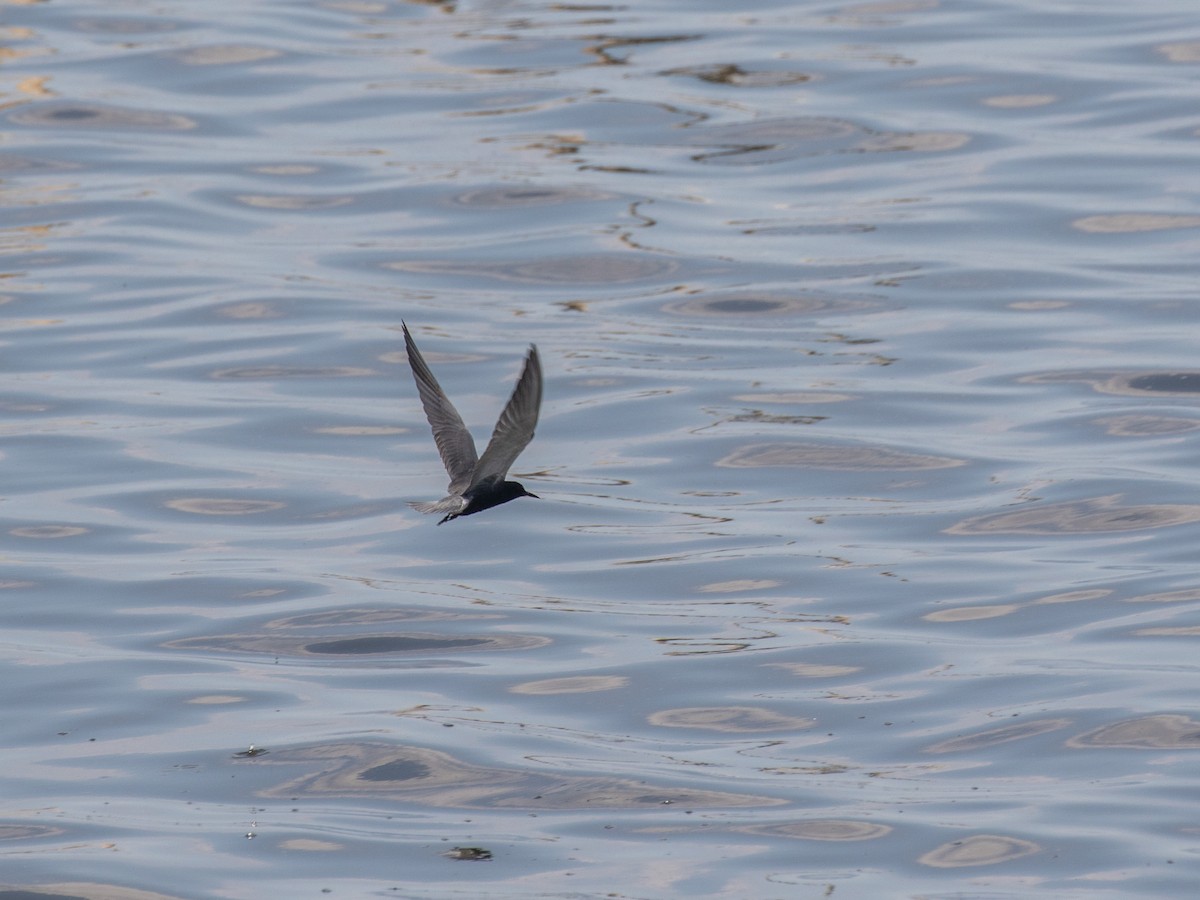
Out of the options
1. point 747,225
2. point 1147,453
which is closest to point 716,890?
point 1147,453

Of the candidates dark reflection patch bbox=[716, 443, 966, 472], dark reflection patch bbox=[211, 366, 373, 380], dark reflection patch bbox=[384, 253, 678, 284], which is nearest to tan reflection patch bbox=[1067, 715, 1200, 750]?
dark reflection patch bbox=[716, 443, 966, 472]

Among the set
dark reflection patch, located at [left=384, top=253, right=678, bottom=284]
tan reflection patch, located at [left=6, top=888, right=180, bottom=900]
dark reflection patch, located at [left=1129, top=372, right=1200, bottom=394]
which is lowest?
tan reflection patch, located at [left=6, top=888, right=180, bottom=900]

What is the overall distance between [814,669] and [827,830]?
6.57ft

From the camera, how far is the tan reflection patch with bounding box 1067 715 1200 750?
9.41m

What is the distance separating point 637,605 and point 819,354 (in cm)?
434

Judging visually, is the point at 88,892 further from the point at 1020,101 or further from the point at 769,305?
the point at 1020,101

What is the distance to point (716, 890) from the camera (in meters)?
8.16

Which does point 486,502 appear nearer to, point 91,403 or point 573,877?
point 573,877

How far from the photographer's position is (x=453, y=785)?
30.4 feet

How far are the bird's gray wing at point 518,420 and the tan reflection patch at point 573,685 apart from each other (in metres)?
2.04

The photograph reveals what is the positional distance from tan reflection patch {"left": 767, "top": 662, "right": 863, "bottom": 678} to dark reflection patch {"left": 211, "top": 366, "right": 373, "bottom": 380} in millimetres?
5693

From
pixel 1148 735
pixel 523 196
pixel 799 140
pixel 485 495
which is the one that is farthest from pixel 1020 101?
pixel 485 495

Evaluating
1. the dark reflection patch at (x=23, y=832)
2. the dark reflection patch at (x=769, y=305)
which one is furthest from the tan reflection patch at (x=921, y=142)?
the dark reflection patch at (x=23, y=832)

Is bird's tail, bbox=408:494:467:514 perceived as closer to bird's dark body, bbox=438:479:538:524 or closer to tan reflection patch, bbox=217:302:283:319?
bird's dark body, bbox=438:479:538:524
